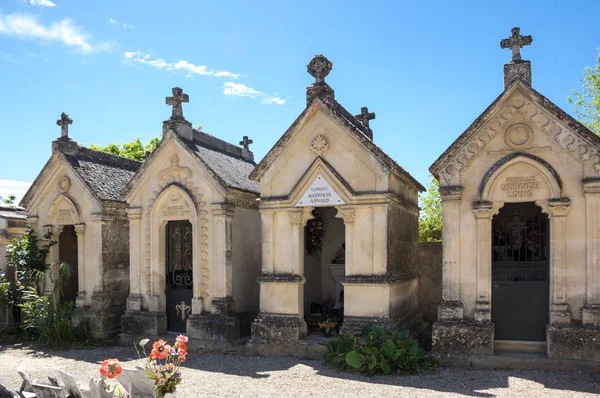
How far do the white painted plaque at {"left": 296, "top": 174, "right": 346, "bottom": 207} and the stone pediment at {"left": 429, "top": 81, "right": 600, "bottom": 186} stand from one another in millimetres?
1917

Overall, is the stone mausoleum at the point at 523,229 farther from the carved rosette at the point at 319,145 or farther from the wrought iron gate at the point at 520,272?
the carved rosette at the point at 319,145

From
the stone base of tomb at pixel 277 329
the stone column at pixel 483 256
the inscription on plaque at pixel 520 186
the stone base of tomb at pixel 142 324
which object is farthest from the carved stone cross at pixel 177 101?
the inscription on plaque at pixel 520 186

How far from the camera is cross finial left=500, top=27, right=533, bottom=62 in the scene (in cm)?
956

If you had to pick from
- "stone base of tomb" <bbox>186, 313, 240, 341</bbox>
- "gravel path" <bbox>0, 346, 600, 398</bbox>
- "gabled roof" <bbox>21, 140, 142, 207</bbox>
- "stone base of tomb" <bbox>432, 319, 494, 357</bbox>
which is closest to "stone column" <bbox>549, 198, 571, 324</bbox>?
"gravel path" <bbox>0, 346, 600, 398</bbox>

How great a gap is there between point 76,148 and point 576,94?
1984cm

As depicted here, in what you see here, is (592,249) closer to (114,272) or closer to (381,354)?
(381,354)

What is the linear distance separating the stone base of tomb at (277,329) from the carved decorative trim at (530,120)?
13.1ft

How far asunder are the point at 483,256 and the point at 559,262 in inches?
47.3

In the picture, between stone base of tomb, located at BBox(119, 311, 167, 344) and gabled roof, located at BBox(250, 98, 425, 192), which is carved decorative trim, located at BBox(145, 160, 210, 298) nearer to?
stone base of tomb, located at BBox(119, 311, 167, 344)

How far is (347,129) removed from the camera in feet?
34.2

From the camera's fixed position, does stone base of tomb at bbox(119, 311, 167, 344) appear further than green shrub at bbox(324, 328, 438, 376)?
Yes

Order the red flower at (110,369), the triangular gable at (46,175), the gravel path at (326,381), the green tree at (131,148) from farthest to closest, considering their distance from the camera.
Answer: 1. the green tree at (131,148)
2. the triangular gable at (46,175)
3. the gravel path at (326,381)
4. the red flower at (110,369)

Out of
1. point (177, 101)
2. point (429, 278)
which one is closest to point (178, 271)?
point (177, 101)

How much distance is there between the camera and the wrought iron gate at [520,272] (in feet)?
32.6
